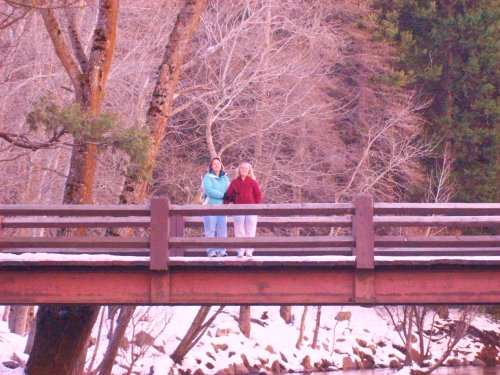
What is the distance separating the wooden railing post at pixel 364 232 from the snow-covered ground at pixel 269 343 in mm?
15549

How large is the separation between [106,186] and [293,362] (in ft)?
34.2

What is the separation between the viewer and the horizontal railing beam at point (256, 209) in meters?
12.8

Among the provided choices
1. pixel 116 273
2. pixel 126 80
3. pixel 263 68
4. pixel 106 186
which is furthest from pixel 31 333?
pixel 116 273

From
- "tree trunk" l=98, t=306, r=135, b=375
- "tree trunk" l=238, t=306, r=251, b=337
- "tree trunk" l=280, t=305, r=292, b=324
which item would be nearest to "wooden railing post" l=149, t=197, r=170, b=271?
"tree trunk" l=98, t=306, r=135, b=375

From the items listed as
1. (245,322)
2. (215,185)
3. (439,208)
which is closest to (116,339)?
(215,185)

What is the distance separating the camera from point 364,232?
1263 centimetres

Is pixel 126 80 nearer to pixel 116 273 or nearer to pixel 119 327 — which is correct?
pixel 119 327

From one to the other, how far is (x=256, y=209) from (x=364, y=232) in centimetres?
137

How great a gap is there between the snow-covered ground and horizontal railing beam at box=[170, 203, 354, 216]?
590 inches

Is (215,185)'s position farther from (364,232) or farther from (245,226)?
(364,232)

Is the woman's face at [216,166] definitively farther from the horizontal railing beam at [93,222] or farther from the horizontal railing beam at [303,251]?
the horizontal railing beam at [93,222]

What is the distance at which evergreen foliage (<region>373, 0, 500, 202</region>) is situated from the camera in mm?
39781

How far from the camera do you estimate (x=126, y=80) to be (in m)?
27.5

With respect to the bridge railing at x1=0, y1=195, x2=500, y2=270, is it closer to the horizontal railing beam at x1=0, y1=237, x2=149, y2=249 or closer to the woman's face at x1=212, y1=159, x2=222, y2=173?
the horizontal railing beam at x1=0, y1=237, x2=149, y2=249
